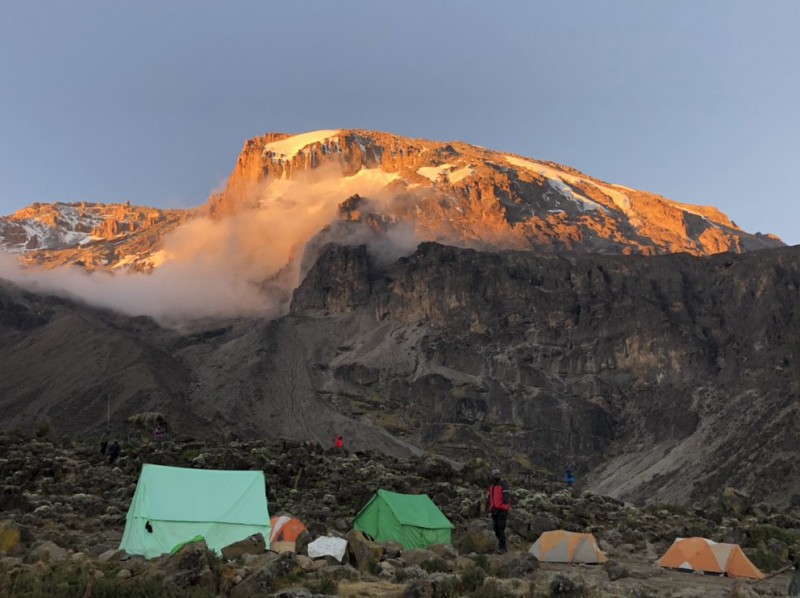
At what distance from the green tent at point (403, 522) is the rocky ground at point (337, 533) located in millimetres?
1072

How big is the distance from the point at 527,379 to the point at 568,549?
489 feet

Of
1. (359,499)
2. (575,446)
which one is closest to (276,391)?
(575,446)

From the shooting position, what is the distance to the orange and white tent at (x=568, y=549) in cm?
2944

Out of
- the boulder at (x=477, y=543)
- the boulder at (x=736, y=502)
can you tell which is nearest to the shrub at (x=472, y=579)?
the boulder at (x=477, y=543)

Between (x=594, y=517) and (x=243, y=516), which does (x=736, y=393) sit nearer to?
(x=594, y=517)

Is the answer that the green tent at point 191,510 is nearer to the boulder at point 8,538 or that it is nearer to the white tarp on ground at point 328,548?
the boulder at point 8,538

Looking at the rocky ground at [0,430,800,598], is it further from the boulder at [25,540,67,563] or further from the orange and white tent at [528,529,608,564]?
the orange and white tent at [528,529,608,564]

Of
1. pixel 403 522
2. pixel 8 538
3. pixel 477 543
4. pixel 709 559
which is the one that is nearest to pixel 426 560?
pixel 477 543

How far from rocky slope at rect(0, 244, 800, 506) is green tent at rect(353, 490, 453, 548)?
8687 centimetres

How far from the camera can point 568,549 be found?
29781 mm

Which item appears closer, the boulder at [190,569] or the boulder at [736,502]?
the boulder at [190,569]

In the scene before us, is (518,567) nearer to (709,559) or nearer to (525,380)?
(709,559)

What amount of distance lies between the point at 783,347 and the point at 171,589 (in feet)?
509

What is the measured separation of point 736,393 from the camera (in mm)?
144875
